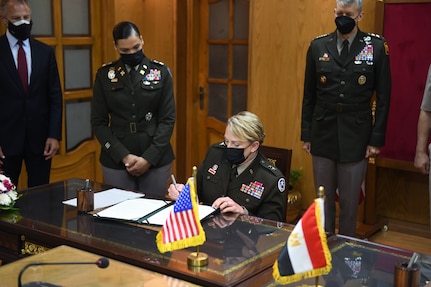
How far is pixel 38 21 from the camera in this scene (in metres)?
4.57

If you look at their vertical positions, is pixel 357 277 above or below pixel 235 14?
below

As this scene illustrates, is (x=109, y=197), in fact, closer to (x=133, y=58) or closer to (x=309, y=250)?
(x=133, y=58)

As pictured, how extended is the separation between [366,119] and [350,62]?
0.35 metres

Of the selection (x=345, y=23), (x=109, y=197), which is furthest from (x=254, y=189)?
(x=345, y=23)

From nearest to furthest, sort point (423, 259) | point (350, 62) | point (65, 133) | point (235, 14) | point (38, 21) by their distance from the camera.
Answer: point (423, 259), point (350, 62), point (38, 21), point (65, 133), point (235, 14)

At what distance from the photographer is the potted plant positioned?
15.6 ft

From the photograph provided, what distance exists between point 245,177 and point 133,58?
43.4 inches

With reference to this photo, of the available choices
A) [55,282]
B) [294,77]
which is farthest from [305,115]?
[55,282]

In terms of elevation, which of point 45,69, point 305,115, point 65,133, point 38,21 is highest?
point 38,21

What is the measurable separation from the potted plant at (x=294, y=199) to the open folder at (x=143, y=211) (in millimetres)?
2129

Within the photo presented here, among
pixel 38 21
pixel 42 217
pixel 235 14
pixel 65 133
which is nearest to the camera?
pixel 42 217

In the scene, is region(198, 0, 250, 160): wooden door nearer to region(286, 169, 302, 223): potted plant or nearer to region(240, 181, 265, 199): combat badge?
region(286, 169, 302, 223): potted plant

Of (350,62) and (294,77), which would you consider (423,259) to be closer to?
(350,62)

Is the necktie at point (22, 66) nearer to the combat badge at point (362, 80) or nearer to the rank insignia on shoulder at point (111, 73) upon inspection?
the rank insignia on shoulder at point (111, 73)
